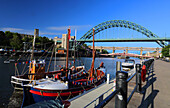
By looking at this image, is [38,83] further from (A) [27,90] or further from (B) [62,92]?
(B) [62,92]

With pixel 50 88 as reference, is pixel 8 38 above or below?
above

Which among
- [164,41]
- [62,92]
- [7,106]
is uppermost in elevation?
[164,41]

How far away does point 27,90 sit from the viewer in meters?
14.8

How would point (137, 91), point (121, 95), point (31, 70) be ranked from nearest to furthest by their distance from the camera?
point (121, 95), point (137, 91), point (31, 70)

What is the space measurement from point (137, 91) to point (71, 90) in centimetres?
893

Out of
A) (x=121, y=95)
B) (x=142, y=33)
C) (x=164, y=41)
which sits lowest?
(x=121, y=95)

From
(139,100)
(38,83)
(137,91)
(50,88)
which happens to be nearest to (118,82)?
(139,100)

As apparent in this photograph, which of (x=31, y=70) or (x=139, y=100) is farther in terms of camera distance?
(x=31, y=70)

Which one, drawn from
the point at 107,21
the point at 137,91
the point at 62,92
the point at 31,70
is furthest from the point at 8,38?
the point at 137,91

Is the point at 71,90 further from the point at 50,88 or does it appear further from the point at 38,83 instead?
A: the point at 38,83

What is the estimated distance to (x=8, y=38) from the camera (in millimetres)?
127188

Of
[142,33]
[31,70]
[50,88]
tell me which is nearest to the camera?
[50,88]

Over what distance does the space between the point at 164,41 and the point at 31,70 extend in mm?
119971

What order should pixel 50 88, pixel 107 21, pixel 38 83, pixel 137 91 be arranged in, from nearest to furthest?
pixel 137 91 → pixel 50 88 → pixel 38 83 → pixel 107 21
